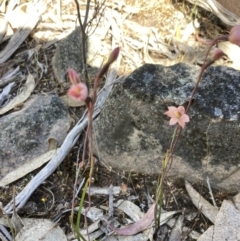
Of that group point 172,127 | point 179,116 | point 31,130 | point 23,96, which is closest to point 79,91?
point 179,116

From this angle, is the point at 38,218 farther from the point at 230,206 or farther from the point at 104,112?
the point at 230,206

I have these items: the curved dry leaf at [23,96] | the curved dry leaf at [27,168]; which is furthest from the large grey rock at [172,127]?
the curved dry leaf at [23,96]

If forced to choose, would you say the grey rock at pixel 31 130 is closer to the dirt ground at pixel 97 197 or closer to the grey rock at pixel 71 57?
the dirt ground at pixel 97 197

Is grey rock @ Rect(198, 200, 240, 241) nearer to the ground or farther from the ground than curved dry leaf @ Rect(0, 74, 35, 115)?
farther from the ground

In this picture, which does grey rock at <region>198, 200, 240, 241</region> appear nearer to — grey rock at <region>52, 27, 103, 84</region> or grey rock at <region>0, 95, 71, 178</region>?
grey rock at <region>0, 95, 71, 178</region>

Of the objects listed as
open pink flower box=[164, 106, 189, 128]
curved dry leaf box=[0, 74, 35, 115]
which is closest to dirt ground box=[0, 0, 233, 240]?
curved dry leaf box=[0, 74, 35, 115]

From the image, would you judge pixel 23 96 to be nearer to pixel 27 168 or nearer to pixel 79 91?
pixel 27 168
